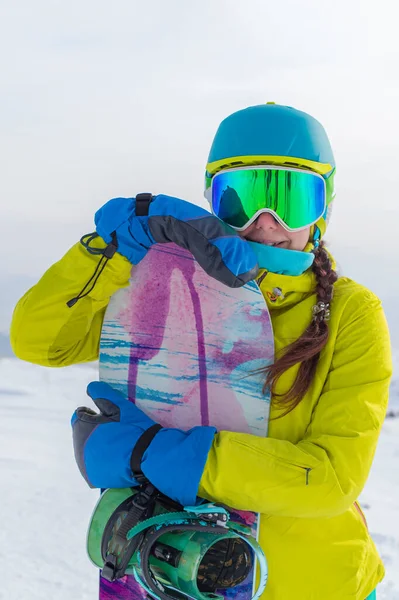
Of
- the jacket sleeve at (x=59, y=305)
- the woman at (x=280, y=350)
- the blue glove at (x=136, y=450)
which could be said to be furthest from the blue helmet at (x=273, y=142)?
the blue glove at (x=136, y=450)

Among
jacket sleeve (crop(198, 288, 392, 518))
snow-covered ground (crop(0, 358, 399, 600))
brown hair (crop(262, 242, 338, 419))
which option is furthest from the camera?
snow-covered ground (crop(0, 358, 399, 600))

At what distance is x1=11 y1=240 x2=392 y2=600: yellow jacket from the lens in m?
1.61

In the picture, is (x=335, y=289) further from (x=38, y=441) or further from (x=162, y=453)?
(x=38, y=441)

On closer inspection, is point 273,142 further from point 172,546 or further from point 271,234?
point 172,546

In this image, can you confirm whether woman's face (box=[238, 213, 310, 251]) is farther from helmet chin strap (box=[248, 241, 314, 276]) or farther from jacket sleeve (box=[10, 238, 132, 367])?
jacket sleeve (box=[10, 238, 132, 367])

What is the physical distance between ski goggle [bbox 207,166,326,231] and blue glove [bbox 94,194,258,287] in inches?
6.8

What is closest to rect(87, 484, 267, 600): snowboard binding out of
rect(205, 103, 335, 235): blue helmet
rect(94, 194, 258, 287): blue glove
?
rect(94, 194, 258, 287): blue glove

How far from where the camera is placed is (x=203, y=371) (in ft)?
6.63

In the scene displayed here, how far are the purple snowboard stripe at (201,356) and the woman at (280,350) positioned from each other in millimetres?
215

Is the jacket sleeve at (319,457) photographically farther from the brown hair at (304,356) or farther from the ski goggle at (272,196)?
the ski goggle at (272,196)

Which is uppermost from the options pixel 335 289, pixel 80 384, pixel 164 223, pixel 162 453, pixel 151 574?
pixel 164 223

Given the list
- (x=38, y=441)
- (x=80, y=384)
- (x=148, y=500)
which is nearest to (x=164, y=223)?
(x=148, y=500)

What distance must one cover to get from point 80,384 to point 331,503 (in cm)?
709

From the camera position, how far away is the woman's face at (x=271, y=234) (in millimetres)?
1975
